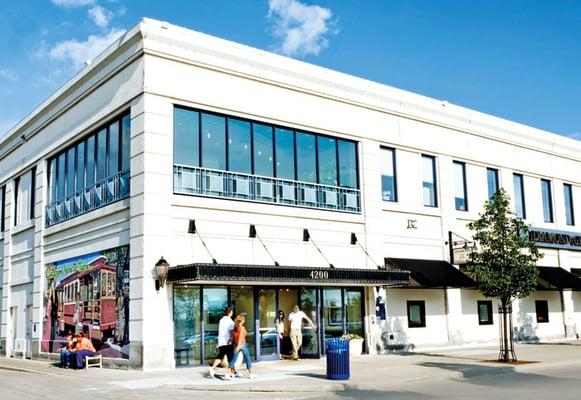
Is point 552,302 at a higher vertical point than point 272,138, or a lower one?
lower

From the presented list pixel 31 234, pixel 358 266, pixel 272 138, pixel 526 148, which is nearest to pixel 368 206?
pixel 358 266

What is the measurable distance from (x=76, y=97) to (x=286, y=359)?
1132 cm

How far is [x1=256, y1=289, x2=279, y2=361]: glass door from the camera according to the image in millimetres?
21375

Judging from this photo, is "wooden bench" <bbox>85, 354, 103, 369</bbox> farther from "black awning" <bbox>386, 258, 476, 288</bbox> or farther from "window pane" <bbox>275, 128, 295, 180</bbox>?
"black awning" <bbox>386, 258, 476, 288</bbox>

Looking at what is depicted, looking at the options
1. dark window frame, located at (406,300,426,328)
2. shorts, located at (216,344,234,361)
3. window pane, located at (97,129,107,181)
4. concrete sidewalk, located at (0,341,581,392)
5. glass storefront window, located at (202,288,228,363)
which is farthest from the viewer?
dark window frame, located at (406,300,426,328)

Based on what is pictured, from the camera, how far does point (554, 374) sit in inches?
703

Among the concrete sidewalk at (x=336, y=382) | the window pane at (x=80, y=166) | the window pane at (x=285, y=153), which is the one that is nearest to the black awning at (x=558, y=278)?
the concrete sidewalk at (x=336, y=382)

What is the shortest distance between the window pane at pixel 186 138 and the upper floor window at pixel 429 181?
9880 mm

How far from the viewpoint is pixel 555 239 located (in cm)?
3122

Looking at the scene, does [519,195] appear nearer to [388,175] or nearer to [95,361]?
[388,175]

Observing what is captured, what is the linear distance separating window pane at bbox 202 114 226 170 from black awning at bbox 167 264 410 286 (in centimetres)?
369

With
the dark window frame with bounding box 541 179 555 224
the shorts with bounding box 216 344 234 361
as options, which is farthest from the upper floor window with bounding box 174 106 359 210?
the dark window frame with bounding box 541 179 555 224

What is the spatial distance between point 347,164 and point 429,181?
4.26 metres

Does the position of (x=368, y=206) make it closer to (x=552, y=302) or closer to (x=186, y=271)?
(x=186, y=271)
